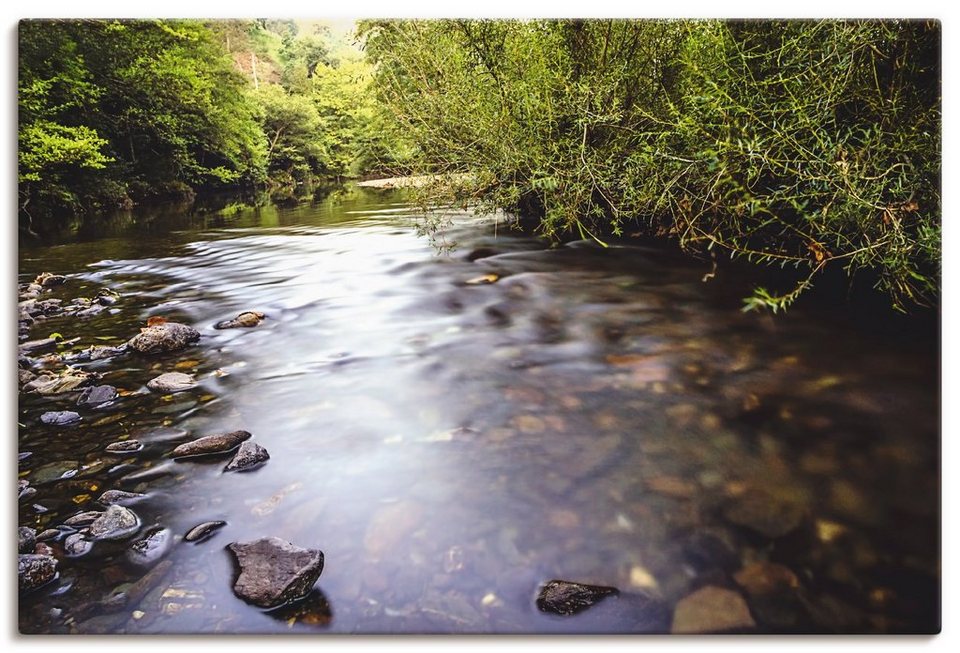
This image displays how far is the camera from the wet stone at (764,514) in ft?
6.95

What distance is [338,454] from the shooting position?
275cm

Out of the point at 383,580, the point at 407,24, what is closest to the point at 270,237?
the point at 407,24

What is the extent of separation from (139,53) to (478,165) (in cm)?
309

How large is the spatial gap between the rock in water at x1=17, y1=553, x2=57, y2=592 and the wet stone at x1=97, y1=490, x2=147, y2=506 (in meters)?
0.34

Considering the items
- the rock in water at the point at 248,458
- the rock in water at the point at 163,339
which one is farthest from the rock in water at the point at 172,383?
the rock in water at the point at 248,458

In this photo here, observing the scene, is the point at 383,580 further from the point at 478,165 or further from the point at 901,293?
the point at 478,165

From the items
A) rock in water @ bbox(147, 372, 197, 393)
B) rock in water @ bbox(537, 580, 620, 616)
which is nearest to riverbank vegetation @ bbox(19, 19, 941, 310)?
rock in water @ bbox(147, 372, 197, 393)

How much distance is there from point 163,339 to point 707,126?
13.0ft

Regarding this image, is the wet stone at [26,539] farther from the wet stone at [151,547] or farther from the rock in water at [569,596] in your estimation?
the rock in water at [569,596]

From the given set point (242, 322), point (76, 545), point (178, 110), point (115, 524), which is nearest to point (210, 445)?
point (115, 524)

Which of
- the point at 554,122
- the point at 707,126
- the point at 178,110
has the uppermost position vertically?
the point at 178,110

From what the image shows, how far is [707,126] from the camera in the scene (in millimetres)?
3619

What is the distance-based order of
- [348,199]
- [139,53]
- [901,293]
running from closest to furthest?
[901,293] < [139,53] < [348,199]

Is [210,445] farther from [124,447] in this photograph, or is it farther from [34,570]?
[34,570]
